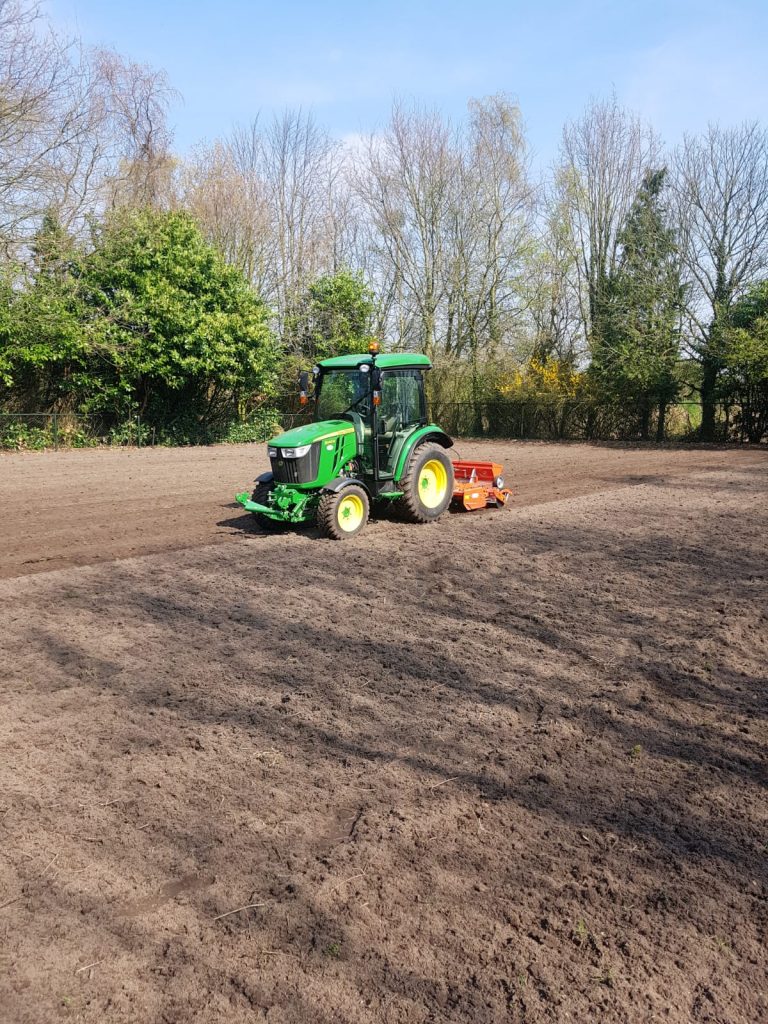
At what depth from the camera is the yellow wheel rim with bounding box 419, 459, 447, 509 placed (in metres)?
10.3

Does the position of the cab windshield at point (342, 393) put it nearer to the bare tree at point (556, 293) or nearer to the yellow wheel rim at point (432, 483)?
the yellow wheel rim at point (432, 483)

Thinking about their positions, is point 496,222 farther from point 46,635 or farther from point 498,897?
point 498,897

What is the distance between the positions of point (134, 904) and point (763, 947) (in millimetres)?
2181

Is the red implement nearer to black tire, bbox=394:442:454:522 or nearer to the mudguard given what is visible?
black tire, bbox=394:442:454:522

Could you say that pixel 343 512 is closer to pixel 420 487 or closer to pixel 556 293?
pixel 420 487

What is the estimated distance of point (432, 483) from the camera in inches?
417

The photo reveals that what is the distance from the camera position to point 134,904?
9.40 ft

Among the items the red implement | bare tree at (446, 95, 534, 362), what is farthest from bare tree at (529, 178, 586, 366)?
the red implement

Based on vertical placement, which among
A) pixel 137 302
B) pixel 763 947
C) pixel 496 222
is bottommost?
pixel 763 947

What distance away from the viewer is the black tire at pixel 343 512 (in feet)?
29.4

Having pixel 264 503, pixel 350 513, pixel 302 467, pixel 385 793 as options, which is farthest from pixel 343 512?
pixel 385 793

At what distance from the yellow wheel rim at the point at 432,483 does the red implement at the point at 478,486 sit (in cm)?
48

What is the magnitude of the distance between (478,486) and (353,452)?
8.45ft

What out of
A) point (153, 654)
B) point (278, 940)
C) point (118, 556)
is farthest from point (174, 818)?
point (118, 556)
